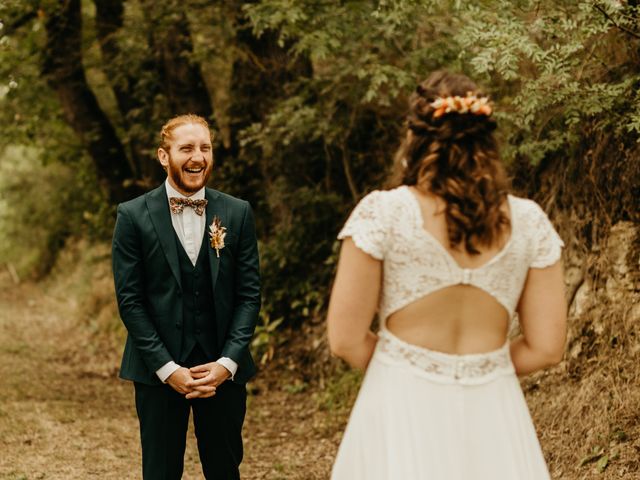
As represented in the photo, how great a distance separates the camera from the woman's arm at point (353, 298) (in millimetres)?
2398

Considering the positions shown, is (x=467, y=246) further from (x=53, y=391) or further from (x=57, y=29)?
(x=57, y=29)

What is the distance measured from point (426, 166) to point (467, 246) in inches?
10.0

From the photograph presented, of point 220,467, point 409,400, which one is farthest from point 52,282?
point 409,400

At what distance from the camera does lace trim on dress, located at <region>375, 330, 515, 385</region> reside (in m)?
2.49

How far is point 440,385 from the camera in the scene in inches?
98.6

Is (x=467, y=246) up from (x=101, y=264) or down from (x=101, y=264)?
up

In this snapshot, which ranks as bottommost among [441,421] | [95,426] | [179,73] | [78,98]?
[95,426]

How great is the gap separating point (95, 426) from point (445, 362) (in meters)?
5.61

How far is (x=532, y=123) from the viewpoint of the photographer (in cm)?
634

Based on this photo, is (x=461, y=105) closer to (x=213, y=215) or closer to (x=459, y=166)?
(x=459, y=166)

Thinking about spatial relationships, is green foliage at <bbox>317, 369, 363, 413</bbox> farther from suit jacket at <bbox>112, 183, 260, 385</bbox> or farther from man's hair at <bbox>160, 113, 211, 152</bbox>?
man's hair at <bbox>160, 113, 211, 152</bbox>

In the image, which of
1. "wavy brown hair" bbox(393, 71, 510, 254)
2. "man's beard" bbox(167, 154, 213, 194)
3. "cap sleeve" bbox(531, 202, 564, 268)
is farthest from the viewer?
"man's beard" bbox(167, 154, 213, 194)

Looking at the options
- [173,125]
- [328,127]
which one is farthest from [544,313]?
[328,127]

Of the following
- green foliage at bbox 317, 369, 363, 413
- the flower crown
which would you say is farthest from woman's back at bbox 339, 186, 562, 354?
green foliage at bbox 317, 369, 363, 413
